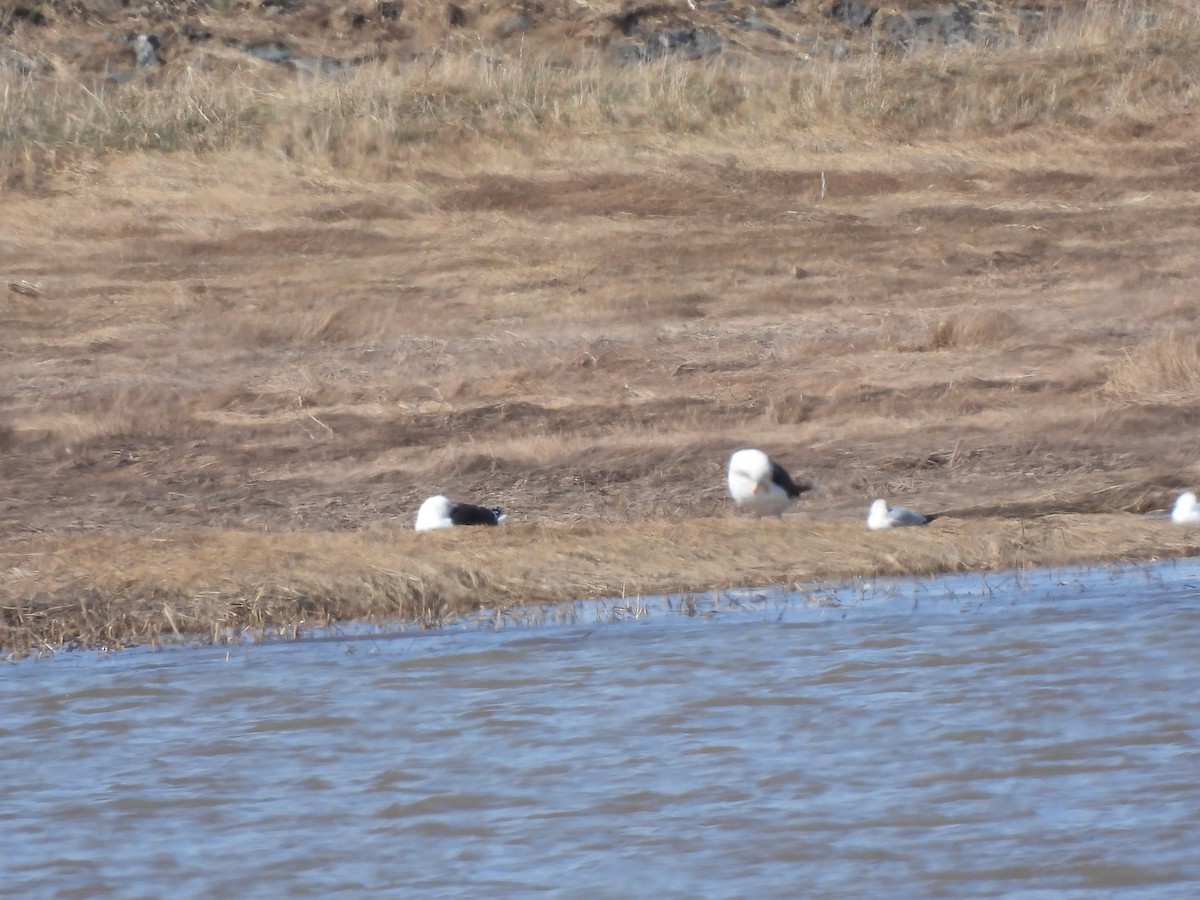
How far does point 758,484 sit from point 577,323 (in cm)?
579

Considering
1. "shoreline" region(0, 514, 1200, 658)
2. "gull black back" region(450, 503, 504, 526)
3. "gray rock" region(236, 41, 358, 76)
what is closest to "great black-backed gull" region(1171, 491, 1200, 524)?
"shoreline" region(0, 514, 1200, 658)

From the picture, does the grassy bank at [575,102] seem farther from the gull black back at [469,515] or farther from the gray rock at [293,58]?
the gull black back at [469,515]

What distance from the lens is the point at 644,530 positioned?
403 inches

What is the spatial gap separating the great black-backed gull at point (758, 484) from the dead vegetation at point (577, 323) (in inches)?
15.0

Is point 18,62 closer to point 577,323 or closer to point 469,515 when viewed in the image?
point 577,323

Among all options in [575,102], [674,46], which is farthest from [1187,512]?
[674,46]

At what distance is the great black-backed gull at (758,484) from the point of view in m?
11.0

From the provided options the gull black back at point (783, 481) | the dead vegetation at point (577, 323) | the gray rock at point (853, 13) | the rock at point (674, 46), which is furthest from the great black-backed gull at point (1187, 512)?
the gray rock at point (853, 13)

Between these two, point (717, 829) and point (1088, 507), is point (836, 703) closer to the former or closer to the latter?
point (717, 829)

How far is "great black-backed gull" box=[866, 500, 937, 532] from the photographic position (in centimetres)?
1021

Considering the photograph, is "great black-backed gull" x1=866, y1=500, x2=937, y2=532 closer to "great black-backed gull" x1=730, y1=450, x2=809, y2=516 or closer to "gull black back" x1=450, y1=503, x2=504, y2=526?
"great black-backed gull" x1=730, y1=450, x2=809, y2=516

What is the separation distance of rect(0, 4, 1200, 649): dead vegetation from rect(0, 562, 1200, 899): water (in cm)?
93

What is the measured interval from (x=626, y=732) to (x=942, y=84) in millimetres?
14503

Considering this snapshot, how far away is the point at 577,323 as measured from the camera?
16.6 meters
